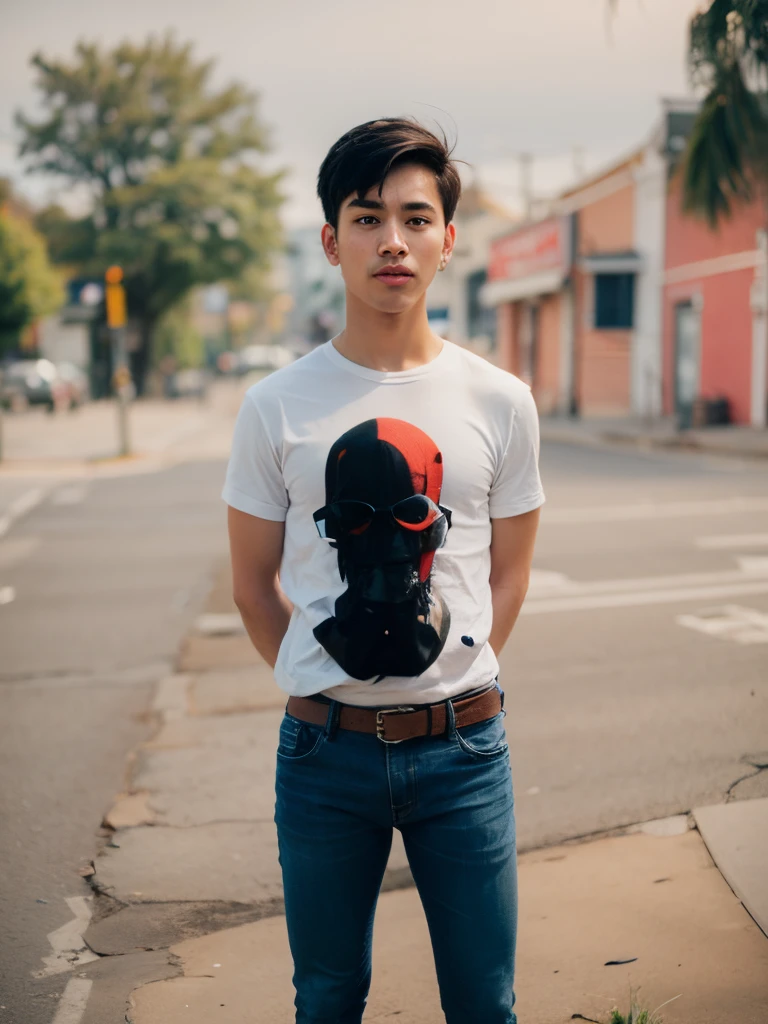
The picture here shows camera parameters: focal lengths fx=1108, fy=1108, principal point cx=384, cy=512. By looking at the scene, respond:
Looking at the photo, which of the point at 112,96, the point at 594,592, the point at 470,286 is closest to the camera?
the point at 594,592

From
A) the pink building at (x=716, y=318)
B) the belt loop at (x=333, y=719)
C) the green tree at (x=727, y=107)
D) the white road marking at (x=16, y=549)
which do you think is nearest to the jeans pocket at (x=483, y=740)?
the belt loop at (x=333, y=719)

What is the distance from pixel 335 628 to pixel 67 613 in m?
6.55

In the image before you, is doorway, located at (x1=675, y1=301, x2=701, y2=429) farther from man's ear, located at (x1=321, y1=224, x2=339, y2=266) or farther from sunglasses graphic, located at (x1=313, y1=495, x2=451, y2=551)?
sunglasses graphic, located at (x1=313, y1=495, x2=451, y2=551)

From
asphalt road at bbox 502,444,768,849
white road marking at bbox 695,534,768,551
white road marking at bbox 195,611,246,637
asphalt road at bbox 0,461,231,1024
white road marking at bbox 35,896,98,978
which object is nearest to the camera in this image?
white road marking at bbox 35,896,98,978

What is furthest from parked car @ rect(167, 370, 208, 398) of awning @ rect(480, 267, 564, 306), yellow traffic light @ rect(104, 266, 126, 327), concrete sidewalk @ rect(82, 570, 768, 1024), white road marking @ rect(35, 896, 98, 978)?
white road marking @ rect(35, 896, 98, 978)

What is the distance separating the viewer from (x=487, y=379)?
217 cm

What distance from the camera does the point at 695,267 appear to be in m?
24.4

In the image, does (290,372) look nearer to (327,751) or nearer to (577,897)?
(327,751)

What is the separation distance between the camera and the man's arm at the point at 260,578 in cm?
217

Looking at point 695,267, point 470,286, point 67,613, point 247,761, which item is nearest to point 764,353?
point 695,267

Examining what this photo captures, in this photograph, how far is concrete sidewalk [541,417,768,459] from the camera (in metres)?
18.5

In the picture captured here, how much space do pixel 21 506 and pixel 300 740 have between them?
1289 cm

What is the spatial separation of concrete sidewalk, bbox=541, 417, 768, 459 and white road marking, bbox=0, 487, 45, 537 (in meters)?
10.9

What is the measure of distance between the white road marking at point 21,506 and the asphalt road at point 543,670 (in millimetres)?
241
